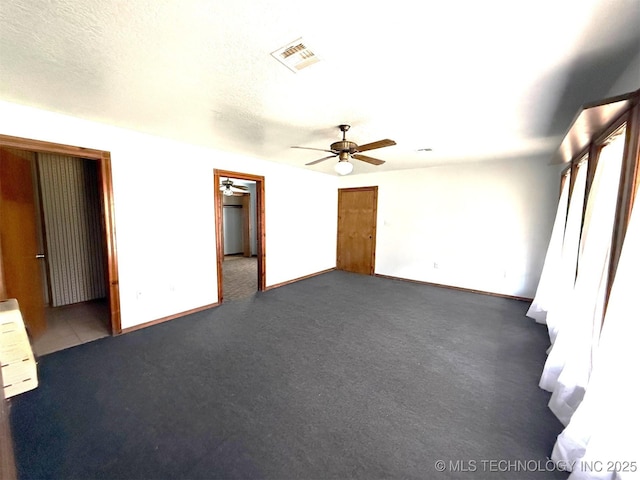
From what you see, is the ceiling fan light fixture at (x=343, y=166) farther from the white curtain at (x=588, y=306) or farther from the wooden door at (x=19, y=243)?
the wooden door at (x=19, y=243)

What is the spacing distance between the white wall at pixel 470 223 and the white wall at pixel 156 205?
2.66m

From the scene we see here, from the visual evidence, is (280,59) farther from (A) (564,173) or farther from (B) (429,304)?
(A) (564,173)

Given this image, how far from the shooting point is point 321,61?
1.57 meters

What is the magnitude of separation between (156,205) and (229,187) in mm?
3687

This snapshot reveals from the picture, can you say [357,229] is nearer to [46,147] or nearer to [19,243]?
[46,147]

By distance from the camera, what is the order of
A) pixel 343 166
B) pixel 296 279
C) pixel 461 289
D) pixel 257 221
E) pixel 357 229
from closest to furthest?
1. pixel 343 166
2. pixel 257 221
3. pixel 461 289
4. pixel 296 279
5. pixel 357 229

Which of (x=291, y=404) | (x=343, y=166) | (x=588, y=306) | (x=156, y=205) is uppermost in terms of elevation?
(x=343, y=166)

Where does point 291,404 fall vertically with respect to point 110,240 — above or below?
below

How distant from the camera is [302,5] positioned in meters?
1.17

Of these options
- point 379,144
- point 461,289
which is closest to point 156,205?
point 379,144

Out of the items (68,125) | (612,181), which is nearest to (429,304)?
(612,181)

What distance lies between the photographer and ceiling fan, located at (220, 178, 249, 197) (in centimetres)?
629

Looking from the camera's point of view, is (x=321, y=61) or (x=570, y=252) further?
(x=570, y=252)

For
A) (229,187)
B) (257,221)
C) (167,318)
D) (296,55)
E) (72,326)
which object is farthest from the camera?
(229,187)
